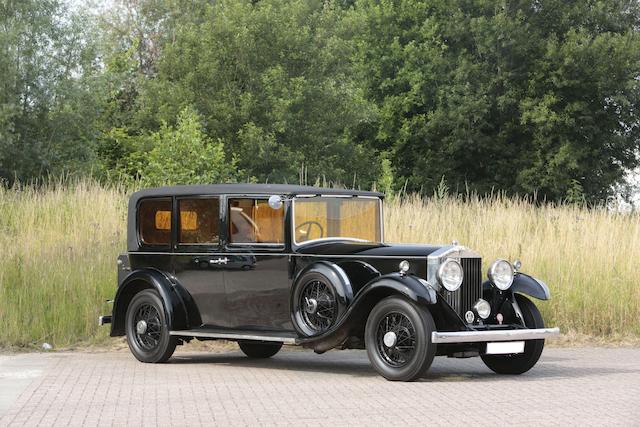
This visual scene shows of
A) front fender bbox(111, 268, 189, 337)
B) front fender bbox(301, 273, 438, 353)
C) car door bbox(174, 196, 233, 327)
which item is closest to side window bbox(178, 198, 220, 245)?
car door bbox(174, 196, 233, 327)

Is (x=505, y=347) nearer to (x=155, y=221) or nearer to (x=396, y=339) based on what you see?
(x=396, y=339)

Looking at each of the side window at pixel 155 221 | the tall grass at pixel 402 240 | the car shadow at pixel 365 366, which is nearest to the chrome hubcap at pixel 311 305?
the car shadow at pixel 365 366

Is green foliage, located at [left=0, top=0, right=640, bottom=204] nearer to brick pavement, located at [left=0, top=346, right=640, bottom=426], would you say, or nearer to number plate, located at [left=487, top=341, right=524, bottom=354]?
brick pavement, located at [left=0, top=346, right=640, bottom=426]

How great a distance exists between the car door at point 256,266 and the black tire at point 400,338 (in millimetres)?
1123

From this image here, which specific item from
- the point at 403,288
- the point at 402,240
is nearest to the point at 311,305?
the point at 403,288

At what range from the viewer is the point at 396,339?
11.0m

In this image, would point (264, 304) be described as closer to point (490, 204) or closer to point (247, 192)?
point (247, 192)

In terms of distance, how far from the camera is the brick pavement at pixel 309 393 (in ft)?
28.7

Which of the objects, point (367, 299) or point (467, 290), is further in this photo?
point (467, 290)

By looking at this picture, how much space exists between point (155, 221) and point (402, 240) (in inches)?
230

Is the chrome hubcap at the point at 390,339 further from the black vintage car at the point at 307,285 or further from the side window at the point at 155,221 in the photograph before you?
the side window at the point at 155,221

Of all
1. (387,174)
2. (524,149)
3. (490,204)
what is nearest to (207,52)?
(387,174)

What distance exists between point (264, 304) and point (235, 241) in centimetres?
81

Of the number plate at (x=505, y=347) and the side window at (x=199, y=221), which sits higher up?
the side window at (x=199, y=221)
